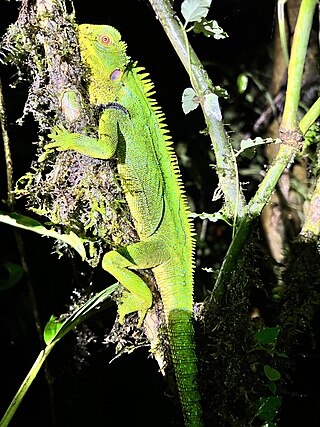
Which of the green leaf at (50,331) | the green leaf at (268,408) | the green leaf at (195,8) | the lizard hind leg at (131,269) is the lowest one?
the green leaf at (268,408)

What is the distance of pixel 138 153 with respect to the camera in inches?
48.1

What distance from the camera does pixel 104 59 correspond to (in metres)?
1.20

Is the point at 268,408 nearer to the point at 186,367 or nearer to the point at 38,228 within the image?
the point at 186,367

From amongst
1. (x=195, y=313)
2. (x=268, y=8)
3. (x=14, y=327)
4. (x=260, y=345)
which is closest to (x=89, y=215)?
(x=195, y=313)

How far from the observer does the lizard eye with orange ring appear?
1178 mm

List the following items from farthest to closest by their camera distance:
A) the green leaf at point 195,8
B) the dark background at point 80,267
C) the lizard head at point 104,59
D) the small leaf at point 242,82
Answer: the small leaf at point 242,82 < the dark background at point 80,267 < the lizard head at point 104,59 < the green leaf at point 195,8

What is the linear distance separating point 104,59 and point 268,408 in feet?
2.98

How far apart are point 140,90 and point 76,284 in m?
0.83

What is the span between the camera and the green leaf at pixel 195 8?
1.00 m

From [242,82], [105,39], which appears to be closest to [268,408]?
[105,39]

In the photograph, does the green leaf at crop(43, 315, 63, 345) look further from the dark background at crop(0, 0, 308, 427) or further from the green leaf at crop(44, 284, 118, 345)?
the dark background at crop(0, 0, 308, 427)

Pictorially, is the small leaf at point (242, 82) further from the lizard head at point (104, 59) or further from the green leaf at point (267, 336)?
the green leaf at point (267, 336)

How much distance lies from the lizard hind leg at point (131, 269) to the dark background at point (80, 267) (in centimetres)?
57

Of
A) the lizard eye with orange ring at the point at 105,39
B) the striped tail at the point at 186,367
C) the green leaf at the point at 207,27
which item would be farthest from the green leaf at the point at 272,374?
the lizard eye with orange ring at the point at 105,39
